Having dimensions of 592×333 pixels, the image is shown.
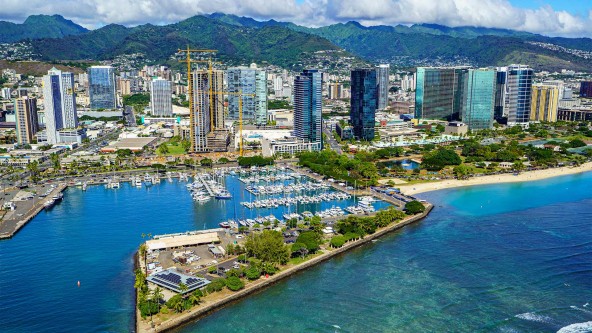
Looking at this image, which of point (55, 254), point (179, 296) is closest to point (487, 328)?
point (179, 296)

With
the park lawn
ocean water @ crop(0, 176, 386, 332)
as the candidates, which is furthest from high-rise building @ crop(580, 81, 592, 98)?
ocean water @ crop(0, 176, 386, 332)

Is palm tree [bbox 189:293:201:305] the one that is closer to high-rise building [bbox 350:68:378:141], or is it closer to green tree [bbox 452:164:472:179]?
green tree [bbox 452:164:472:179]

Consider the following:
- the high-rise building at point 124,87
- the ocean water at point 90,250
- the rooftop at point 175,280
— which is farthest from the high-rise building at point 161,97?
the rooftop at point 175,280

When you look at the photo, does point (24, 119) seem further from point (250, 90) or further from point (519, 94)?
point (519, 94)

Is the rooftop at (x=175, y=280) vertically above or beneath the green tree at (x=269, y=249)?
beneath

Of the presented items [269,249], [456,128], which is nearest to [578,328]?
[269,249]

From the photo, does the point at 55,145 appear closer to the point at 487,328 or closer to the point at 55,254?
the point at 55,254

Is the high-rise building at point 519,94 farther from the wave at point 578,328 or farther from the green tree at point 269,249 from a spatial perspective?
→ the wave at point 578,328
